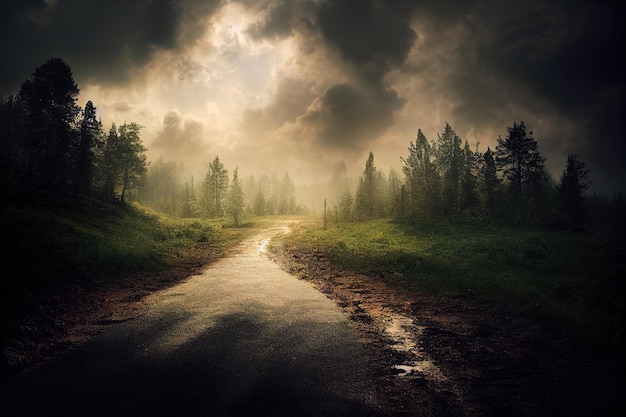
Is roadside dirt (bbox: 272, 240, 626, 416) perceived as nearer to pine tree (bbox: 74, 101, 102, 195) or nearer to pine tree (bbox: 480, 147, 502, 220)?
pine tree (bbox: 480, 147, 502, 220)

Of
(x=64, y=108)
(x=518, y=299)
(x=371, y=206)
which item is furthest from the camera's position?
(x=371, y=206)

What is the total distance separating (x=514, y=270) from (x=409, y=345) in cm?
1404

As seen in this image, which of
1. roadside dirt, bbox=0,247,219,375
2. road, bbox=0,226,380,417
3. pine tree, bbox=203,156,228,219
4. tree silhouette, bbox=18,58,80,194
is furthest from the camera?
pine tree, bbox=203,156,228,219

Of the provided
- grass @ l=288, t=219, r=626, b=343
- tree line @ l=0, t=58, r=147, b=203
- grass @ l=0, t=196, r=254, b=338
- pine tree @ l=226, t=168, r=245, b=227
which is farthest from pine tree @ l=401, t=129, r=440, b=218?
tree line @ l=0, t=58, r=147, b=203

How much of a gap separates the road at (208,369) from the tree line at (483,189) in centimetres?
4275

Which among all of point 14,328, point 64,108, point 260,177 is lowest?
point 14,328

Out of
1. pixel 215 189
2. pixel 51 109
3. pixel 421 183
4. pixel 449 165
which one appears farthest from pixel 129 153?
pixel 449 165

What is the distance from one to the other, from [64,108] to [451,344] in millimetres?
51414

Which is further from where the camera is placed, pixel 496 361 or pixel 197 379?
pixel 496 361

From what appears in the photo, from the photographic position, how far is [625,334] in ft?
27.1

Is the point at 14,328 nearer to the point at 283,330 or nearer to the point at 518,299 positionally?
the point at 283,330

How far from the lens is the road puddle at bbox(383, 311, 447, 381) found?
746 centimetres

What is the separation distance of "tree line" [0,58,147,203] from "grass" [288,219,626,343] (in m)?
34.8

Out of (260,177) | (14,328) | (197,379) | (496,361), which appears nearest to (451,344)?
(496,361)
